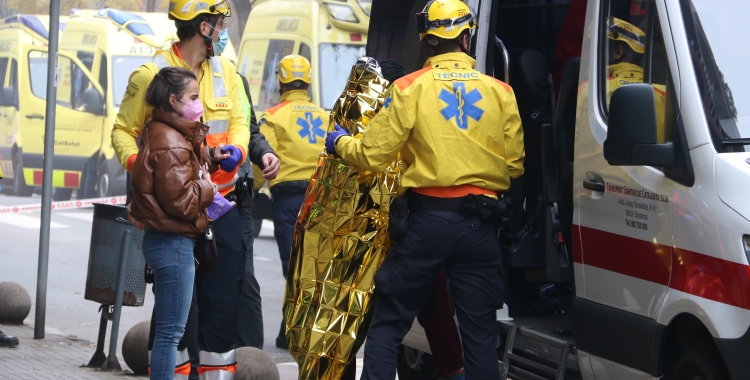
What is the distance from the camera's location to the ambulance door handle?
477 centimetres

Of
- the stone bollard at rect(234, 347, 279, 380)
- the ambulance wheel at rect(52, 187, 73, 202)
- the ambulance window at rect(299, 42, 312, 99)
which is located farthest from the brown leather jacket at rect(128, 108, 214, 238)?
the ambulance window at rect(299, 42, 312, 99)

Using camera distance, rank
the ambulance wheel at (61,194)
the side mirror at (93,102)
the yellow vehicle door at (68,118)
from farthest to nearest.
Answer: the side mirror at (93,102) < the ambulance wheel at (61,194) < the yellow vehicle door at (68,118)

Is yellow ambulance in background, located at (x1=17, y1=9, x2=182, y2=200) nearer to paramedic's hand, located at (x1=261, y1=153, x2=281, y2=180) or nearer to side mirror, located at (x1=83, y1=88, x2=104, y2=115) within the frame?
side mirror, located at (x1=83, y1=88, x2=104, y2=115)

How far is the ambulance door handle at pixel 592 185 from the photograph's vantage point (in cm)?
477

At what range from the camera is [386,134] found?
16.8 ft

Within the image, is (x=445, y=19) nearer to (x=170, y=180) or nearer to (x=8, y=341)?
(x=170, y=180)

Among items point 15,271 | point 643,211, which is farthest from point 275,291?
point 643,211

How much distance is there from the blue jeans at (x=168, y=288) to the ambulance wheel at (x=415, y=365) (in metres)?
1.59

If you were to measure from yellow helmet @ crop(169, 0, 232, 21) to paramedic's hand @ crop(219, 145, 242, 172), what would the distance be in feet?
2.19

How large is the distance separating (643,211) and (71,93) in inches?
381

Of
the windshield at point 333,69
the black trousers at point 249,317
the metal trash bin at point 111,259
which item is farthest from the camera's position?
the windshield at point 333,69

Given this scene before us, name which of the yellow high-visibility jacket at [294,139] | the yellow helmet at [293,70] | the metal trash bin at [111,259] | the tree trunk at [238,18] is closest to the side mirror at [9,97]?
the tree trunk at [238,18]

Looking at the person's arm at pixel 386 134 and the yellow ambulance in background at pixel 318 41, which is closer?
the person's arm at pixel 386 134

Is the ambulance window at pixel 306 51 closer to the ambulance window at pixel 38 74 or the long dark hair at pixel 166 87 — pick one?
the ambulance window at pixel 38 74
